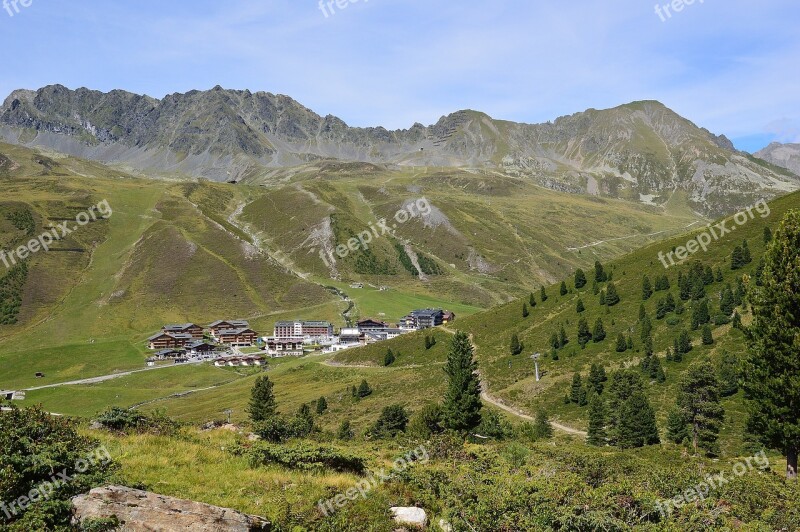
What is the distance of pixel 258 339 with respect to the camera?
185500 mm

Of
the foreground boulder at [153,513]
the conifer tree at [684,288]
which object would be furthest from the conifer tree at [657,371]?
the foreground boulder at [153,513]

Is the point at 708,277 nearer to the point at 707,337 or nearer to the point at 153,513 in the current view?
the point at 707,337

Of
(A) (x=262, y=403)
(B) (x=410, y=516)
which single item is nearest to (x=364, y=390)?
(A) (x=262, y=403)

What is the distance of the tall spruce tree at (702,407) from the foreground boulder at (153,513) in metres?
47.1

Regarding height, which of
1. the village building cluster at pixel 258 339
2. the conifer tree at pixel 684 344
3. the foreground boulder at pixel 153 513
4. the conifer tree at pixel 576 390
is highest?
the foreground boulder at pixel 153 513

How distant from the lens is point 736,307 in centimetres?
7856

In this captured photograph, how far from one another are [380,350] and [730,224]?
292 ft

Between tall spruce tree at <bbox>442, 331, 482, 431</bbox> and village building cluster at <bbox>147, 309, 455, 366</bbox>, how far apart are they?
113 metres

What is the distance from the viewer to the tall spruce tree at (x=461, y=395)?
5041cm

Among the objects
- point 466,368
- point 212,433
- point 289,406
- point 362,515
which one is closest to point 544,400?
point 466,368

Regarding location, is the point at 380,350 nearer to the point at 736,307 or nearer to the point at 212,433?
the point at 736,307

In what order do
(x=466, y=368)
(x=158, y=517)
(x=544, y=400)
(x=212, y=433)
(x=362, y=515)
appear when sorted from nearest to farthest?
1. (x=158, y=517)
2. (x=362, y=515)
3. (x=212, y=433)
4. (x=466, y=368)
5. (x=544, y=400)

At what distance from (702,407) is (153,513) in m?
50.2

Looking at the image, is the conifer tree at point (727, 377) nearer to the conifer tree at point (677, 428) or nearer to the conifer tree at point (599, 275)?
the conifer tree at point (677, 428)
